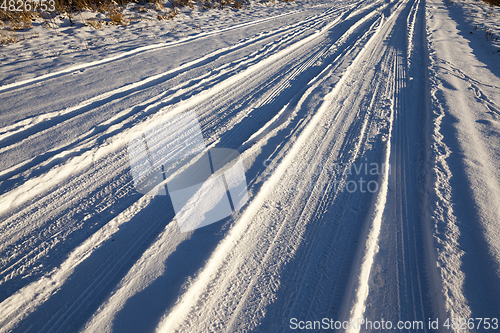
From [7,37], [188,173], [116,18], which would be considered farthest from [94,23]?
[188,173]

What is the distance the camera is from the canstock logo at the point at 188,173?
8.02 ft

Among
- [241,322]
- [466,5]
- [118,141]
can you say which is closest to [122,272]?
[241,322]

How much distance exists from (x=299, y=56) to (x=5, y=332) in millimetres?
6929

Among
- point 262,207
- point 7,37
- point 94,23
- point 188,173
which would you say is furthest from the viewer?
point 94,23

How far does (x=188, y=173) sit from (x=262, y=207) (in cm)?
99

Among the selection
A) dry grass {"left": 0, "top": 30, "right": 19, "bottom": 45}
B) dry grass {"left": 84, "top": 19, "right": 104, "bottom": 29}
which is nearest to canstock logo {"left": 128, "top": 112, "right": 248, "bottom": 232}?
dry grass {"left": 0, "top": 30, "right": 19, "bottom": 45}

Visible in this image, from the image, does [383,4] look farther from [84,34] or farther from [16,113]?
[16,113]

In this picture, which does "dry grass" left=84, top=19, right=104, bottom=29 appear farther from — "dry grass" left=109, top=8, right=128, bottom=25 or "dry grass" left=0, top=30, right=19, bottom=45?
"dry grass" left=0, top=30, right=19, bottom=45

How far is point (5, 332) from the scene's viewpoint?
162 centimetres

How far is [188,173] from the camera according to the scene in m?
2.84

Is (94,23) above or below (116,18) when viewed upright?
below

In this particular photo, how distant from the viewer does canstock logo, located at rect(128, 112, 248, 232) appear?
2443mm

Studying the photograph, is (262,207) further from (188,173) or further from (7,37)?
(7,37)

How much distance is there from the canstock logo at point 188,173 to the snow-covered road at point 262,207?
0.11m
